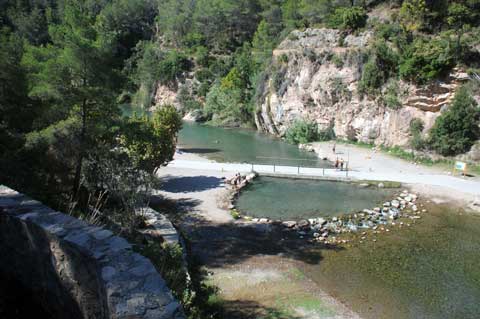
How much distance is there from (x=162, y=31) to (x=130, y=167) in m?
64.8

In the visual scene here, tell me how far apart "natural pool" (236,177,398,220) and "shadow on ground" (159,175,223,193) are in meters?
2.02

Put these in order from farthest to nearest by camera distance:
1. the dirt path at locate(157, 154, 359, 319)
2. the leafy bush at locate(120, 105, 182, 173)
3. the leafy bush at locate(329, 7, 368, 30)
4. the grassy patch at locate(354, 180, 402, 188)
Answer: the leafy bush at locate(329, 7, 368, 30) < the grassy patch at locate(354, 180, 402, 188) < the leafy bush at locate(120, 105, 182, 173) < the dirt path at locate(157, 154, 359, 319)

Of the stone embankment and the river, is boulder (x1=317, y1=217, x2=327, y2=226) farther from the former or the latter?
the river

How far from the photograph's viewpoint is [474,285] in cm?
1179

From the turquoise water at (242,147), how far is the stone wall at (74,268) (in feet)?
75.2

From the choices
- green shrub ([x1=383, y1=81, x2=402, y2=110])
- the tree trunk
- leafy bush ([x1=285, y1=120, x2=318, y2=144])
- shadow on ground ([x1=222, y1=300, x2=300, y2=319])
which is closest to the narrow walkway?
green shrub ([x1=383, y1=81, x2=402, y2=110])

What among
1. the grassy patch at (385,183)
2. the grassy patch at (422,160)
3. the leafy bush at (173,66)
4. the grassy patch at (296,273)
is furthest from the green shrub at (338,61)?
the leafy bush at (173,66)

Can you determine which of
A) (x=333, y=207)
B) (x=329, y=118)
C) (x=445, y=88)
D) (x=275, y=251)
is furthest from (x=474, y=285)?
(x=329, y=118)

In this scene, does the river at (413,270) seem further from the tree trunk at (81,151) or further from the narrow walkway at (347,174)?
the tree trunk at (81,151)

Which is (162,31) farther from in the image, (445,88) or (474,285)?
(474,285)

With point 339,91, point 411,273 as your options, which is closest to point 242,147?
point 339,91

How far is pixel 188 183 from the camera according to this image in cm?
2202

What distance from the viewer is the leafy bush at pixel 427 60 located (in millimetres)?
27125

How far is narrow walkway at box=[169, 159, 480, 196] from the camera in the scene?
828 inches
